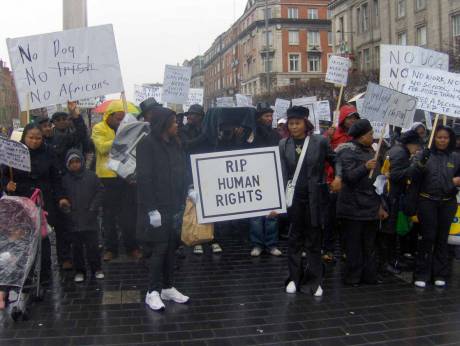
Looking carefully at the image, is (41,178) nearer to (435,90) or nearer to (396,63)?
(435,90)

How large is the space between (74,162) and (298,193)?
2.71 metres

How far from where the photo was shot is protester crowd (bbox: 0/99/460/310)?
5.41m

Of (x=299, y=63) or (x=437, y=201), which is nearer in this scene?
(x=437, y=201)

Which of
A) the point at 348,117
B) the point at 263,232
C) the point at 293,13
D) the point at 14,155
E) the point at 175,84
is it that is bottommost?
the point at 263,232

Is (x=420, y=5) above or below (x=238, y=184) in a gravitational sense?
above

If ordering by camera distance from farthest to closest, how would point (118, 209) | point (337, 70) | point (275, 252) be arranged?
1. point (337, 70)
2. point (275, 252)
3. point (118, 209)

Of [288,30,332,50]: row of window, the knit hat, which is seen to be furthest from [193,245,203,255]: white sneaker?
[288,30,332,50]: row of window

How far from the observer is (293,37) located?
8519cm

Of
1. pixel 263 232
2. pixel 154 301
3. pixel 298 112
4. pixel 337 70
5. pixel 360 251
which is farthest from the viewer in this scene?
pixel 337 70

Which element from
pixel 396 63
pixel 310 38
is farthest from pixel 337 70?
pixel 310 38

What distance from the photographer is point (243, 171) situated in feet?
19.7

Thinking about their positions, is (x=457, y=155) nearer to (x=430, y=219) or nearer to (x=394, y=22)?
(x=430, y=219)

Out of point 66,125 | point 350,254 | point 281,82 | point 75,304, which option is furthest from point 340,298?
point 281,82

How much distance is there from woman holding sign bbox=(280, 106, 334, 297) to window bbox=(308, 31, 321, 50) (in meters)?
82.5
